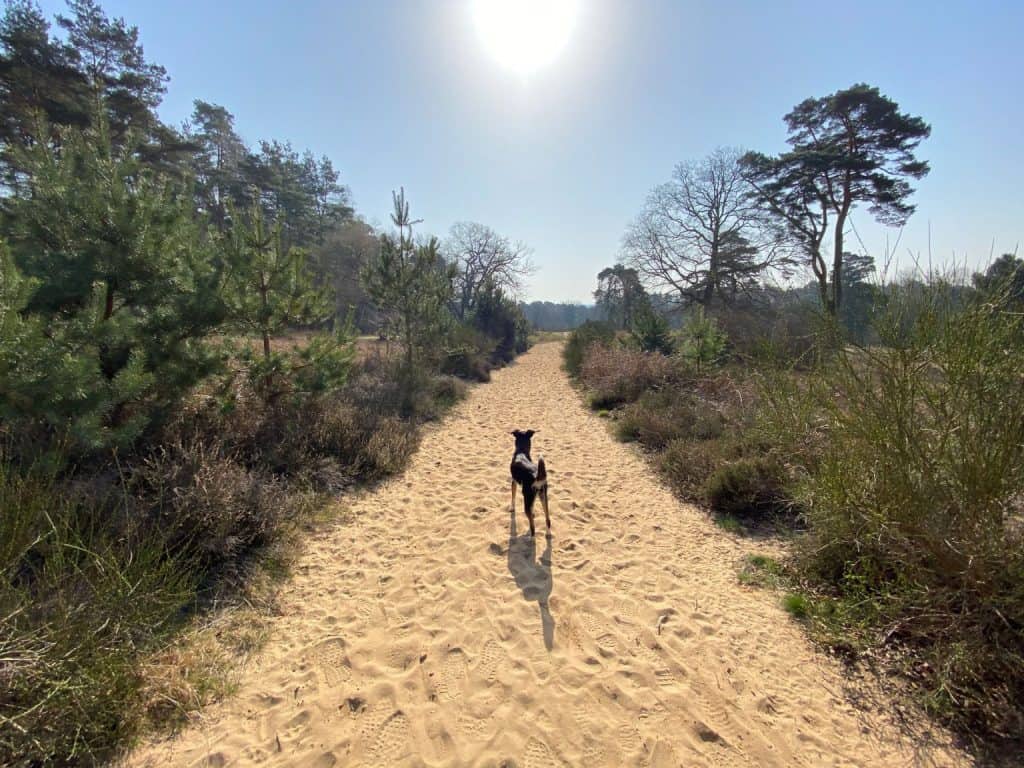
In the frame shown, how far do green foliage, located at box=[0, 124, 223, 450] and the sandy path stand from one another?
7.40ft

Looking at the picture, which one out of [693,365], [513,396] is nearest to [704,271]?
[693,365]

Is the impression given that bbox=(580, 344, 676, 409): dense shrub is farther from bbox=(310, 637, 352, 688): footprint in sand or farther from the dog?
bbox=(310, 637, 352, 688): footprint in sand

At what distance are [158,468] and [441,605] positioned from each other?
2752 millimetres

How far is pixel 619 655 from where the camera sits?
272 cm

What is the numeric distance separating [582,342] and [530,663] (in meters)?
18.5

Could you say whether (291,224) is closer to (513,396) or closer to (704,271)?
(513,396)

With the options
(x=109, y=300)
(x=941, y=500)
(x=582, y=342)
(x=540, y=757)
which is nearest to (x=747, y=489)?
(x=941, y=500)

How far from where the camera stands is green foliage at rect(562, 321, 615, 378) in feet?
59.4

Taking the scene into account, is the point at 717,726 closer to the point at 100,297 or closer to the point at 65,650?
the point at 65,650

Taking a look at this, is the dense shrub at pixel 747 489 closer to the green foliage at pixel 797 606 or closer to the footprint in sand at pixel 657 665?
the green foliage at pixel 797 606

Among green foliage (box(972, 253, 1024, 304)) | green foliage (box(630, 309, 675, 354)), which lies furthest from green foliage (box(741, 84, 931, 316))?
green foliage (box(972, 253, 1024, 304))

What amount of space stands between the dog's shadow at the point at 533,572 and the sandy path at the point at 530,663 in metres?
0.02

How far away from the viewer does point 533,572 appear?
3684mm

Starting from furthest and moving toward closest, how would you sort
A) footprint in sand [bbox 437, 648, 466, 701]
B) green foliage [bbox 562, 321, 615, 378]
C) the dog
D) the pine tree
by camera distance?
green foliage [bbox 562, 321, 615, 378] < the pine tree < the dog < footprint in sand [bbox 437, 648, 466, 701]
